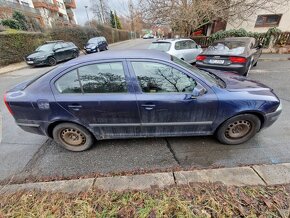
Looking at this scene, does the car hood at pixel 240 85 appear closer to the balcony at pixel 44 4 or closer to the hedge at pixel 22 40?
the hedge at pixel 22 40

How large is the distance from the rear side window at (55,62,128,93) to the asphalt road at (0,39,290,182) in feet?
3.52

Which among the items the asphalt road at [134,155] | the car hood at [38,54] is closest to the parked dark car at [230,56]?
the asphalt road at [134,155]

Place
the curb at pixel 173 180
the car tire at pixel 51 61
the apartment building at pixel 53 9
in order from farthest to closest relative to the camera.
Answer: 1. the apartment building at pixel 53 9
2. the car tire at pixel 51 61
3. the curb at pixel 173 180

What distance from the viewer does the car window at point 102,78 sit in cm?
252

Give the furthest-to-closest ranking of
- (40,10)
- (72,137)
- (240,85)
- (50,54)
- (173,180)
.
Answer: (40,10), (50,54), (72,137), (240,85), (173,180)

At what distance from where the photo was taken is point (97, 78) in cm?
254

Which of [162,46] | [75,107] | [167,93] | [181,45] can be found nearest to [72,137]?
[75,107]

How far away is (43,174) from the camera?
252 centimetres

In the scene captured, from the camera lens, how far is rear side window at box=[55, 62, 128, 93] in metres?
2.53

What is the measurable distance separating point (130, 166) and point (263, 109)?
2.17 meters

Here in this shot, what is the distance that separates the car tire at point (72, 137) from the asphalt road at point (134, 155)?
0.12 m

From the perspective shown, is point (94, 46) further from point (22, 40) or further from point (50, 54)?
point (50, 54)

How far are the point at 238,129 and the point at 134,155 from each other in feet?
5.77

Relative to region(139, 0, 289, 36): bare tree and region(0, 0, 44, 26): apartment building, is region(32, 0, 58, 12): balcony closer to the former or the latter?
region(0, 0, 44, 26): apartment building
